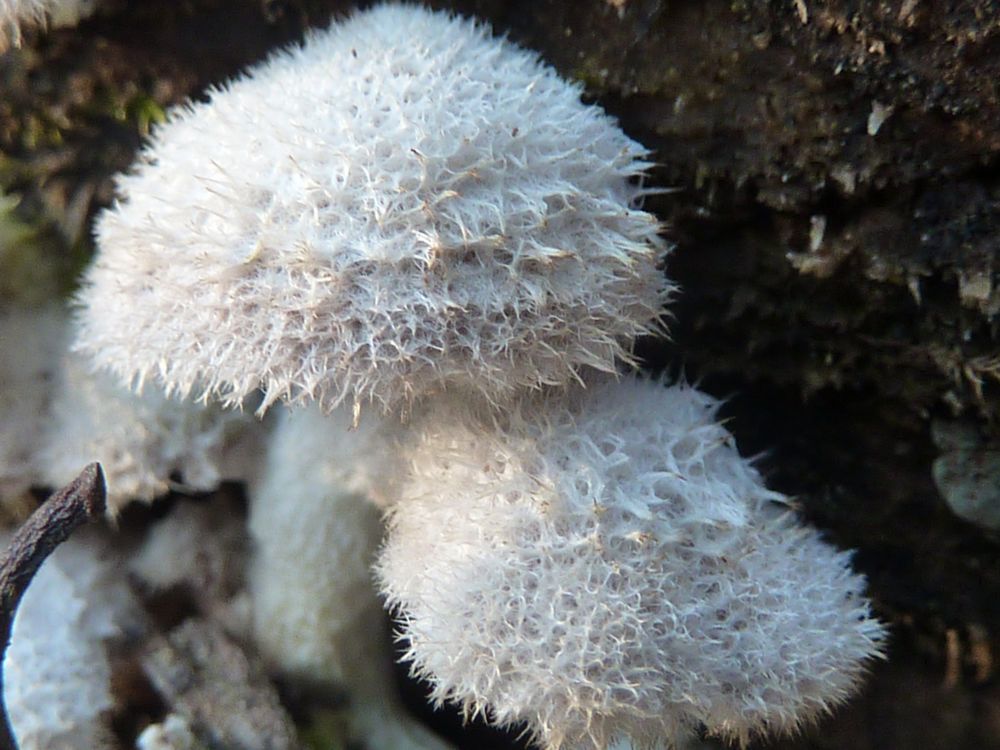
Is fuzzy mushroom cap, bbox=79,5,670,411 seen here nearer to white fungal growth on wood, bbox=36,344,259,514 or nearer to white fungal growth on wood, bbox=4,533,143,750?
white fungal growth on wood, bbox=36,344,259,514

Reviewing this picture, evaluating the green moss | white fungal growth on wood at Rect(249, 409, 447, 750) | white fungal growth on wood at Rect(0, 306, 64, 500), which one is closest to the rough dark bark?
white fungal growth on wood at Rect(0, 306, 64, 500)

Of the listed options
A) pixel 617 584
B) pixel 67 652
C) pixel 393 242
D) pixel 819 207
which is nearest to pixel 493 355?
pixel 393 242

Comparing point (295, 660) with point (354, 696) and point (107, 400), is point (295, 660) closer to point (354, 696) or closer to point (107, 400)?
point (354, 696)

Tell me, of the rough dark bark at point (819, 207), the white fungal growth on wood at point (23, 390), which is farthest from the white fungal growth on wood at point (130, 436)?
the rough dark bark at point (819, 207)

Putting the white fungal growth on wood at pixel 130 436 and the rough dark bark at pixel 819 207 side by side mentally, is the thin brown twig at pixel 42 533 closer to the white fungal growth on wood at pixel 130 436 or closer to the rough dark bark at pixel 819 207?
the white fungal growth on wood at pixel 130 436

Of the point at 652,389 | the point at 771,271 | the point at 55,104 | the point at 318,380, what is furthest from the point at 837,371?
the point at 55,104

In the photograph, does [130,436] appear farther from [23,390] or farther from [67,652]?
[67,652]
